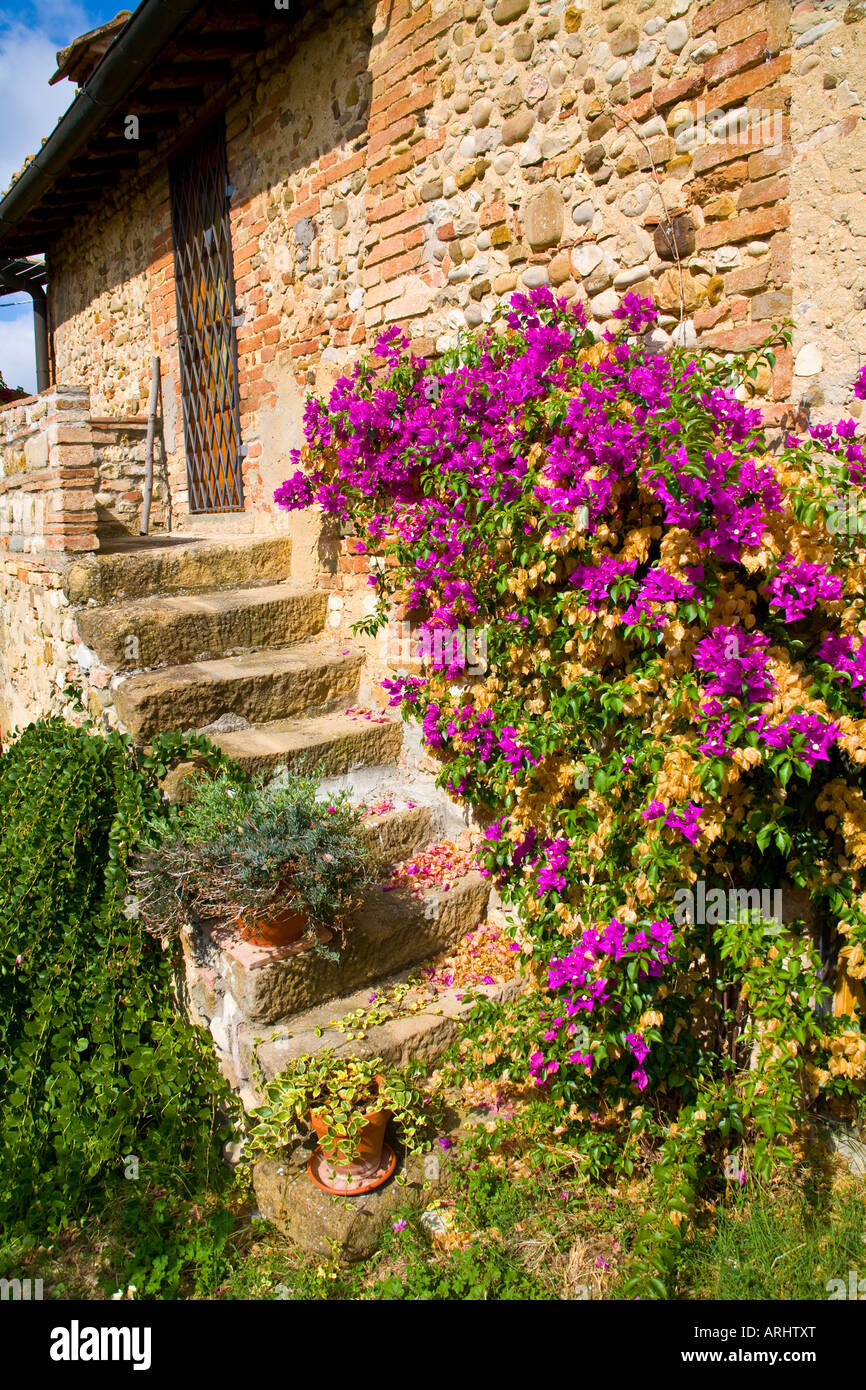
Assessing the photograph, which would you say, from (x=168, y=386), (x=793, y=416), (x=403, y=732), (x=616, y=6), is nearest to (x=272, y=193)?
(x=168, y=386)

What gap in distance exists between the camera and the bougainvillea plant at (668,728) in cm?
229

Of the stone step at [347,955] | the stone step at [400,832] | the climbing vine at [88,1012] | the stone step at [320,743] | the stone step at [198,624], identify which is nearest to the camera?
the climbing vine at [88,1012]

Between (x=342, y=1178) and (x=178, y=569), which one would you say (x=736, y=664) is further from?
(x=178, y=569)

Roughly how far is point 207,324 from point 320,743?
3643 mm

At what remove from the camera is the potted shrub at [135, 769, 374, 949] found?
2.68 m

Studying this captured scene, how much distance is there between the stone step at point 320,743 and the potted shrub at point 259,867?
0.47 meters

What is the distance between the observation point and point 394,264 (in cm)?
387

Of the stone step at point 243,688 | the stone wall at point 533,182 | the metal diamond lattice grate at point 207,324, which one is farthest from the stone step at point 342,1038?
the metal diamond lattice grate at point 207,324

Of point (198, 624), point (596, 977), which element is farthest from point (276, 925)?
point (198, 624)

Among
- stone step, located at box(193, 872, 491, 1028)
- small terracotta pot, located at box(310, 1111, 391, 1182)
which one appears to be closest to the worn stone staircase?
stone step, located at box(193, 872, 491, 1028)

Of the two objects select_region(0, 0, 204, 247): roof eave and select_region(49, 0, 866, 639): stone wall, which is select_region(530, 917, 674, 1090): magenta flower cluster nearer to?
select_region(49, 0, 866, 639): stone wall

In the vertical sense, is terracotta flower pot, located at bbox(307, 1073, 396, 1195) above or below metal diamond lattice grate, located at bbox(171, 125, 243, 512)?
below

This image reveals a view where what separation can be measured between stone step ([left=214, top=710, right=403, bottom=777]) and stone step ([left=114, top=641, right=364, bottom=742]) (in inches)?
3.7

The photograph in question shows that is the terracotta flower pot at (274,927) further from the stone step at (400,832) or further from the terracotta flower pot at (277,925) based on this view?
the stone step at (400,832)
